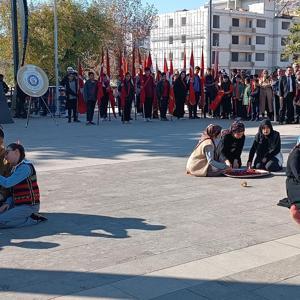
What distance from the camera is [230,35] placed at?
8394cm

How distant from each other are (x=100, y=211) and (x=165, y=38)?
3388 inches

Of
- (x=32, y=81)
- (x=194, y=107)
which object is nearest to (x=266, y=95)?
(x=194, y=107)

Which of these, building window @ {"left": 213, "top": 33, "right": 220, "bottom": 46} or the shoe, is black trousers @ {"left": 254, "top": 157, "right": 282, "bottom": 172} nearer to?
the shoe

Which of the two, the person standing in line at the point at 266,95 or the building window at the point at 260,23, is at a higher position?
the building window at the point at 260,23

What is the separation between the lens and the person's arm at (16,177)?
20.6 feet

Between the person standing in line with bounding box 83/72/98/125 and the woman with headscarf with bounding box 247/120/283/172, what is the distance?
10212 mm

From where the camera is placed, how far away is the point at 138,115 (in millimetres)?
23688

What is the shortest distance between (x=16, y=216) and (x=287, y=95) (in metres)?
14.5

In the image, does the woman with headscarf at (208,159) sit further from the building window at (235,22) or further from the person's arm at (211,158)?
the building window at (235,22)

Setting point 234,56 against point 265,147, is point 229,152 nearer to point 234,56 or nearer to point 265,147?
point 265,147

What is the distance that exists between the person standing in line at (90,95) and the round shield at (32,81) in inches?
67.5

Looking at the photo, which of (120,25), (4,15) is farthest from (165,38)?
(4,15)

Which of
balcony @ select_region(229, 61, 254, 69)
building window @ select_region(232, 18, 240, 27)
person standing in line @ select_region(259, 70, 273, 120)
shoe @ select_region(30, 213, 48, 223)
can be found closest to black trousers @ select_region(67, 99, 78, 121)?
person standing in line @ select_region(259, 70, 273, 120)

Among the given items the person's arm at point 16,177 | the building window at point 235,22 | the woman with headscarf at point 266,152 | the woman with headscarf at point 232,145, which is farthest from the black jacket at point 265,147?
the building window at point 235,22
